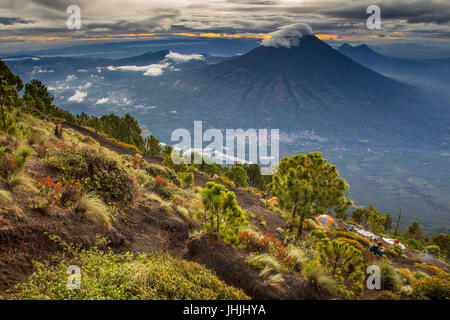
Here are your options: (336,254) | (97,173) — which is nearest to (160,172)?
(97,173)

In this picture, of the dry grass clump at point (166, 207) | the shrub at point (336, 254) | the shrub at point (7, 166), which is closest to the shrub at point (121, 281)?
the shrub at point (336, 254)

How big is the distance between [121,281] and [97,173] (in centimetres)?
497

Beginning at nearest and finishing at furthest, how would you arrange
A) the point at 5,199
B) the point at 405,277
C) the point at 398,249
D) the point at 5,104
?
the point at 5,199 → the point at 405,277 → the point at 5,104 → the point at 398,249

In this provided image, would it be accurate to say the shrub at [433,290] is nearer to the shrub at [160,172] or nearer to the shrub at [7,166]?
the shrub at [7,166]

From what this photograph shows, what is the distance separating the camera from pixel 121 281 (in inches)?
210

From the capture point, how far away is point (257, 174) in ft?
229

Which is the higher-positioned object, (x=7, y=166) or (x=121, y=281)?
(x=7, y=166)

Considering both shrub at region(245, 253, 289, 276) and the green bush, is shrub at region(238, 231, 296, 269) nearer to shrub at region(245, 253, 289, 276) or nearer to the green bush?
shrub at region(245, 253, 289, 276)

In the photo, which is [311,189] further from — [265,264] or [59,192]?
[59,192]

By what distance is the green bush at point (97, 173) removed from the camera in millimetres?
8808

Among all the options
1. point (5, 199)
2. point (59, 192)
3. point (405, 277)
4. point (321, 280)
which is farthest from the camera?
point (405, 277)

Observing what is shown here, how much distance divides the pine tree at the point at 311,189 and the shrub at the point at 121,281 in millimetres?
8185

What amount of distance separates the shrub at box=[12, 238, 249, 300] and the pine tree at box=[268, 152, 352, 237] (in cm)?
819
